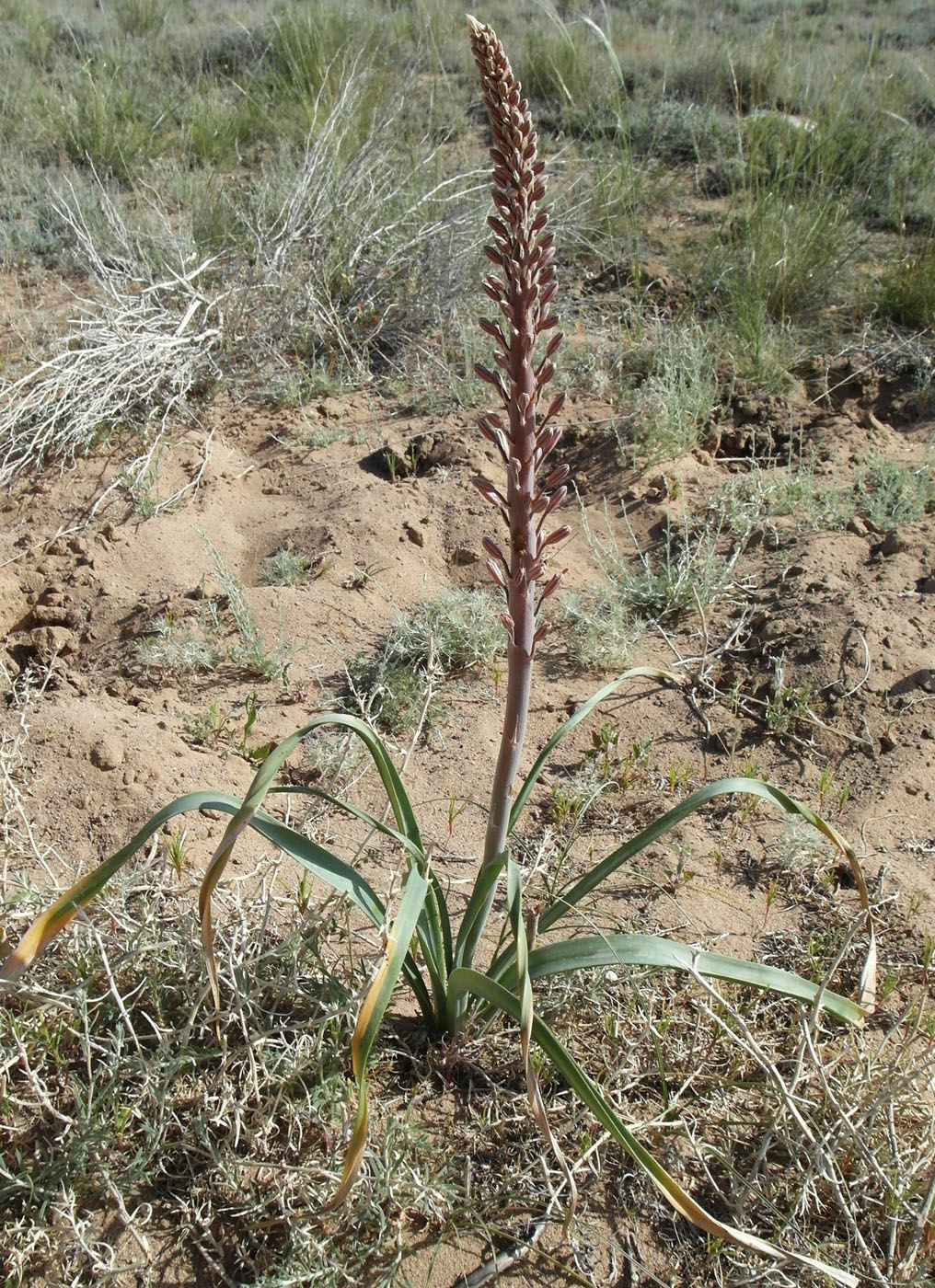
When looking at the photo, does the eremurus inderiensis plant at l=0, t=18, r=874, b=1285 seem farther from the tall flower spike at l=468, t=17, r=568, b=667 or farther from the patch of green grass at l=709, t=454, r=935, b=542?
the patch of green grass at l=709, t=454, r=935, b=542

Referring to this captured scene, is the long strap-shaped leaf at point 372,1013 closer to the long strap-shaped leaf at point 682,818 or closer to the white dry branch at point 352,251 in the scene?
the long strap-shaped leaf at point 682,818

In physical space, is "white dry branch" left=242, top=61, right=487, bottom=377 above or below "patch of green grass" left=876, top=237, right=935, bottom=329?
above

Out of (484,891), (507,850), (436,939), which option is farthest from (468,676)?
(507,850)

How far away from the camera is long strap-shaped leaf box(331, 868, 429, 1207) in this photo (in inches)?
58.2

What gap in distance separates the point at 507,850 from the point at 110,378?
10.7ft

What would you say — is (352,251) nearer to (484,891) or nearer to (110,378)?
(110,378)

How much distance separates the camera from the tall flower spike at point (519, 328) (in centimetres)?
126

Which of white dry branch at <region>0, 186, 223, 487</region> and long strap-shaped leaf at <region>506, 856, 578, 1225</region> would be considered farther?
white dry branch at <region>0, 186, 223, 487</region>

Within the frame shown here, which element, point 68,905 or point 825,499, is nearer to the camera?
point 68,905

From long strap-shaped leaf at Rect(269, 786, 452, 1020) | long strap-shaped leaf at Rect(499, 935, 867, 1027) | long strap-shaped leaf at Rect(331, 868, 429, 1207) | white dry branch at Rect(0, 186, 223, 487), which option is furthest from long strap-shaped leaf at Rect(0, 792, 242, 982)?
white dry branch at Rect(0, 186, 223, 487)

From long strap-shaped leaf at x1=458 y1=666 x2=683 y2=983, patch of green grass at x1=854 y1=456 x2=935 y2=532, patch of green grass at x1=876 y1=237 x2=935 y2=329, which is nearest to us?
long strap-shaped leaf at x1=458 y1=666 x2=683 y2=983

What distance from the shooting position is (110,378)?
4230mm

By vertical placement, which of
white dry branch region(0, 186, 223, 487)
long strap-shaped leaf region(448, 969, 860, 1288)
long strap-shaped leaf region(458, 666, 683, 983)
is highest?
white dry branch region(0, 186, 223, 487)

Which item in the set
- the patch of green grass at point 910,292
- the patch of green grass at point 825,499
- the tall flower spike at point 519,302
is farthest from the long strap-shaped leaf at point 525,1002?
the patch of green grass at point 910,292
